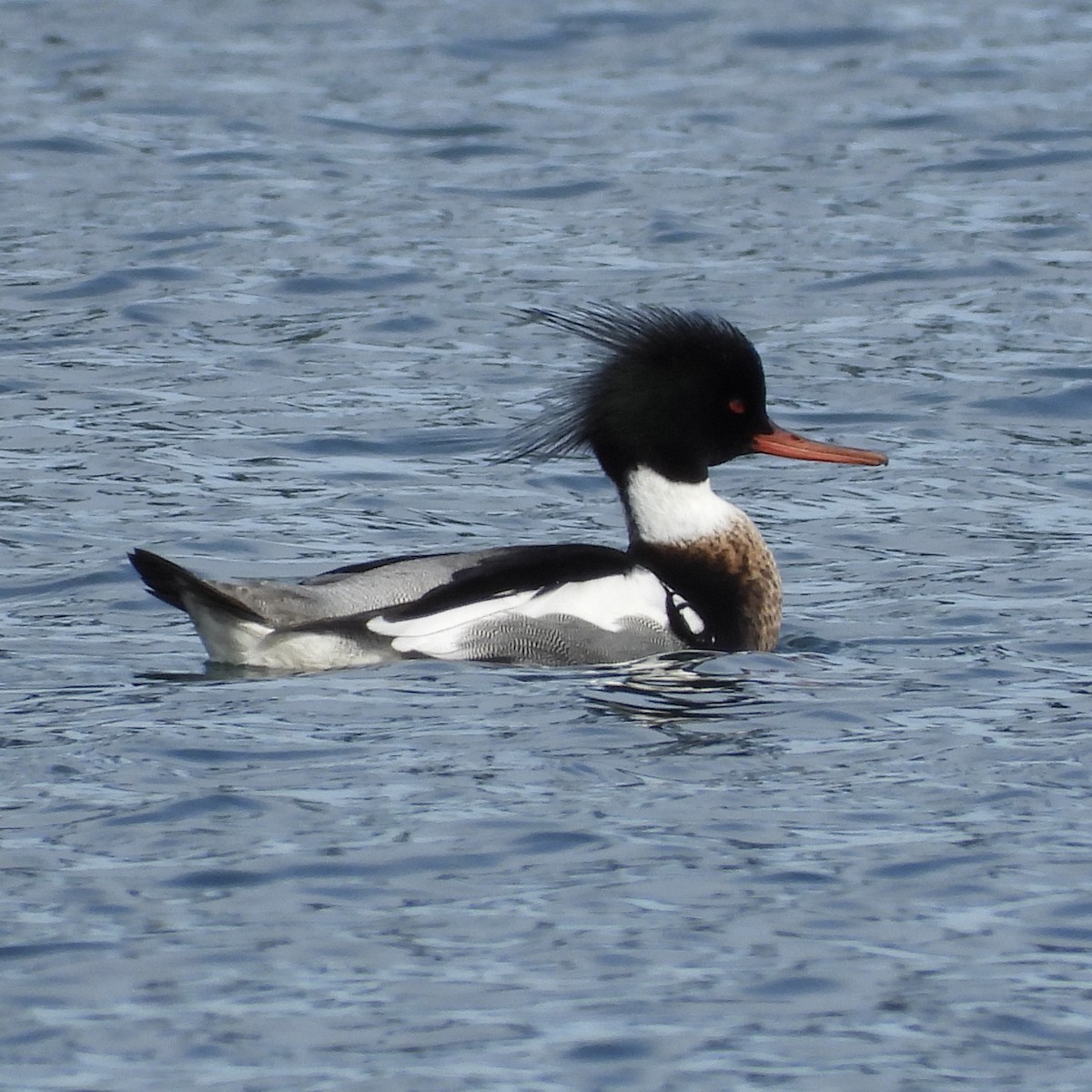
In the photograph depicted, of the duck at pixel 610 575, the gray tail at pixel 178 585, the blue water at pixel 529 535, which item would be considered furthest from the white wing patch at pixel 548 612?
the gray tail at pixel 178 585

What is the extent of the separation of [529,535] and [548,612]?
1.80 m

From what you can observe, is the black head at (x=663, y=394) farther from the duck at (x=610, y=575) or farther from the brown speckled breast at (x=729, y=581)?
the brown speckled breast at (x=729, y=581)

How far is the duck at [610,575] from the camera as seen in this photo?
8062mm

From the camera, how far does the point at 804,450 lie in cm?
913

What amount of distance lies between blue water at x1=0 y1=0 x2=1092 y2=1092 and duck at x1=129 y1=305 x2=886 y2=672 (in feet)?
0.54

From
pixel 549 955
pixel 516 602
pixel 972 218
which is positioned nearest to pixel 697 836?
pixel 549 955

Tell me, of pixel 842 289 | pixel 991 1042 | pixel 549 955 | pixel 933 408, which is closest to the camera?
pixel 991 1042

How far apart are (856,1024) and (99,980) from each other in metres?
1.60

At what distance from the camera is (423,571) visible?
328 inches

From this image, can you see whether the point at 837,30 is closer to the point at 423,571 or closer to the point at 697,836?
the point at 423,571

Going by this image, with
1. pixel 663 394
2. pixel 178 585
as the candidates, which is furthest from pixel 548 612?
pixel 178 585

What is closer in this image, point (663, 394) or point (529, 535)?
point (663, 394)

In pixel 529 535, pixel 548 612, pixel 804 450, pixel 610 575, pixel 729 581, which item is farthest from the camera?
pixel 529 535

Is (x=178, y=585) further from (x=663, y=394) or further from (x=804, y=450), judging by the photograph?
Answer: (x=804, y=450)
